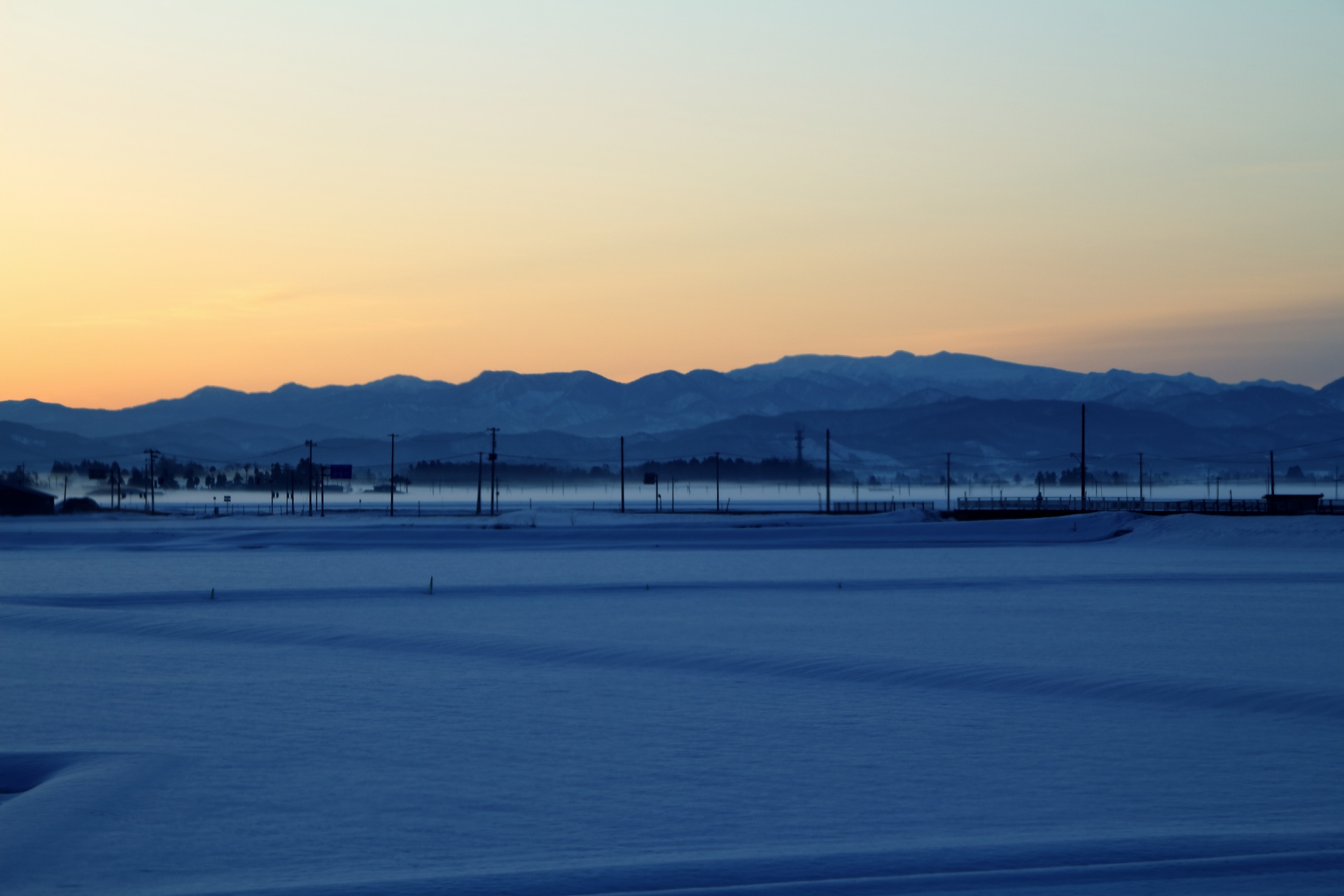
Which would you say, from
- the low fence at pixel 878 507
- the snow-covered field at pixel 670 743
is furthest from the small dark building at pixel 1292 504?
the snow-covered field at pixel 670 743

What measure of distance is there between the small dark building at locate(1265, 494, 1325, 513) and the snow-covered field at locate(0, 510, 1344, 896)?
46.6 meters

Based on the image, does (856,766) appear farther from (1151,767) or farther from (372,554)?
(372,554)

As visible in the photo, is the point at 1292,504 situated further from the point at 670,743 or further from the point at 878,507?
the point at 670,743

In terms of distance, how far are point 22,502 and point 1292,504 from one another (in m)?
88.4

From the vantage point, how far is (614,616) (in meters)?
Result: 24.8

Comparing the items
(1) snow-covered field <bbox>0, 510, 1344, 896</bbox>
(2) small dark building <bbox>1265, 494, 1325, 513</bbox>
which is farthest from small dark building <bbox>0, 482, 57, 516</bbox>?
(2) small dark building <bbox>1265, 494, 1325, 513</bbox>

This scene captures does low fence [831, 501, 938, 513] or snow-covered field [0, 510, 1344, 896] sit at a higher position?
low fence [831, 501, 938, 513]

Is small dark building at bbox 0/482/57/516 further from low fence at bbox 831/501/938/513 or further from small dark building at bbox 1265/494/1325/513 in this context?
small dark building at bbox 1265/494/1325/513

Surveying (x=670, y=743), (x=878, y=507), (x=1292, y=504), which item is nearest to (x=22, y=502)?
(x=878, y=507)

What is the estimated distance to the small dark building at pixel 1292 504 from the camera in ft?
230

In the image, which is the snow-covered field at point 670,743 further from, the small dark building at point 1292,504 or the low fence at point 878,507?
the low fence at point 878,507

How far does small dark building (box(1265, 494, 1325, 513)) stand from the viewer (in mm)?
70125

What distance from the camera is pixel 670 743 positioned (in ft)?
40.5

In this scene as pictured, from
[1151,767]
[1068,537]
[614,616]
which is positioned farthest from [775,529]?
[1151,767]
